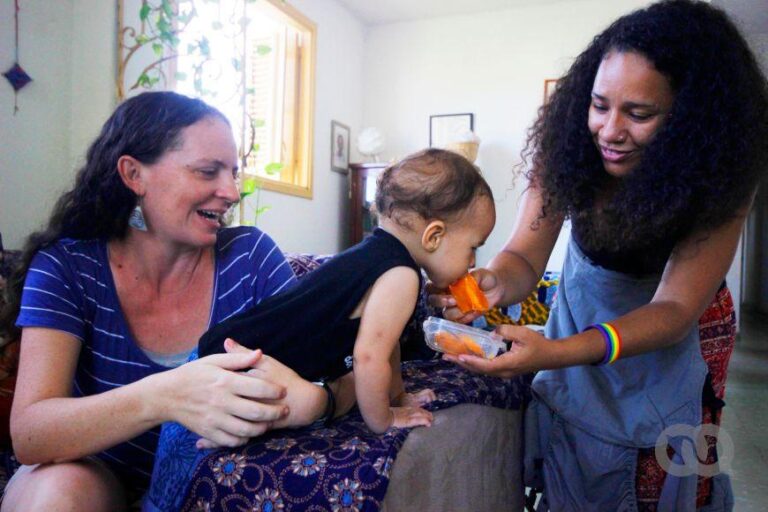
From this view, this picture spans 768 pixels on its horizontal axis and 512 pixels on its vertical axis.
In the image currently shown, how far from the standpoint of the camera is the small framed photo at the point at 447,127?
5602 millimetres

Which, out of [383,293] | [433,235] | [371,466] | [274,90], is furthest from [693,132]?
[274,90]

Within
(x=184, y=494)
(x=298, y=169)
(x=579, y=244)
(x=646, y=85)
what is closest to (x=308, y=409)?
(x=184, y=494)

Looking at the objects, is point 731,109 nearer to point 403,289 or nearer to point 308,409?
point 403,289

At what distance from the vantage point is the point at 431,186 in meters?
1.22

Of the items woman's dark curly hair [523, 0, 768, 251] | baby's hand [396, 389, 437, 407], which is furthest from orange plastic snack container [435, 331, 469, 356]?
woman's dark curly hair [523, 0, 768, 251]

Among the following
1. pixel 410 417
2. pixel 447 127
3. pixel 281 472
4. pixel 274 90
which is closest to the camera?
pixel 281 472

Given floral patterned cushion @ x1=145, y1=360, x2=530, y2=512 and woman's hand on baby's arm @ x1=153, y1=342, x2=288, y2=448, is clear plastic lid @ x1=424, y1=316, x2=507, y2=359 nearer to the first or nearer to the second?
floral patterned cushion @ x1=145, y1=360, x2=530, y2=512

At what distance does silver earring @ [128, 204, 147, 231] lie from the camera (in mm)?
1216

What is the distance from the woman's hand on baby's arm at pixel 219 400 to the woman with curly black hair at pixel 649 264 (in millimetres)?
A: 387

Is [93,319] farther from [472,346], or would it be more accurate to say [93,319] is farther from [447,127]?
[447,127]

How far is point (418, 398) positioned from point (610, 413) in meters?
0.43

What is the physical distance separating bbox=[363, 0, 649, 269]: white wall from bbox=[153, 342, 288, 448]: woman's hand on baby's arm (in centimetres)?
462

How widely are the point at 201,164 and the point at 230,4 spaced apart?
2917mm
